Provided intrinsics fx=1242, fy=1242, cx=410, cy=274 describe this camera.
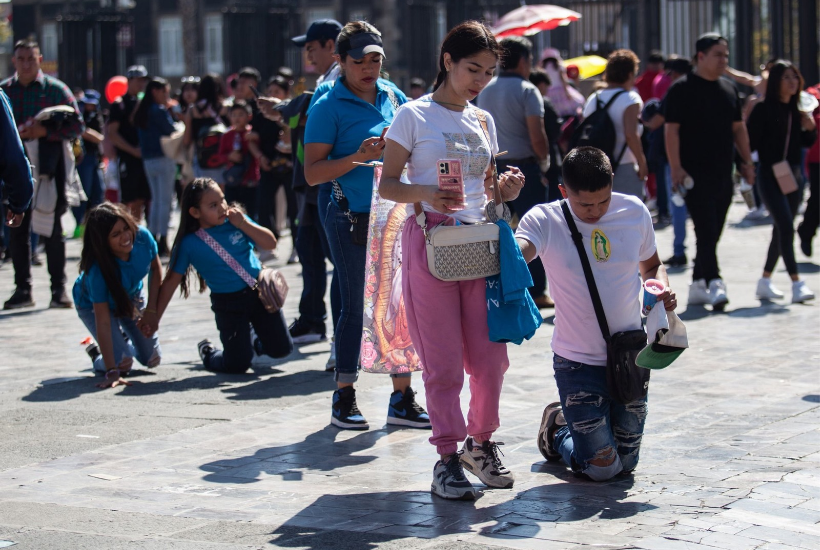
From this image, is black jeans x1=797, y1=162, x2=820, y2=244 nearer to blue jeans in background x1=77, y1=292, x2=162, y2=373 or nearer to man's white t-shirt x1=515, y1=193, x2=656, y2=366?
blue jeans in background x1=77, y1=292, x2=162, y2=373

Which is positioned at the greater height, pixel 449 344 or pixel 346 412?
pixel 449 344

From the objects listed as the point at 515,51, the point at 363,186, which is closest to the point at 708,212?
the point at 515,51

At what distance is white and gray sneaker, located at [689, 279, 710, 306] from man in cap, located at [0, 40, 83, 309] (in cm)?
508

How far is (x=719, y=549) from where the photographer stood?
387cm

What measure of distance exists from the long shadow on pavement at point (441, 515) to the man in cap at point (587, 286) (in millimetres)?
212

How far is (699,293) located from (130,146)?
697cm

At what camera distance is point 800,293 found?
9.55 meters

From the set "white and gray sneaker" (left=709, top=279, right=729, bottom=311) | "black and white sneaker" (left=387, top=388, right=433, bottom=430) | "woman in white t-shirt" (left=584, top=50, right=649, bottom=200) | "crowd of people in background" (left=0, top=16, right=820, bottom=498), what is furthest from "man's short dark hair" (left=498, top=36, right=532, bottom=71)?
"black and white sneaker" (left=387, top=388, right=433, bottom=430)

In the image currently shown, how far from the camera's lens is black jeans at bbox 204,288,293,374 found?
7.32m

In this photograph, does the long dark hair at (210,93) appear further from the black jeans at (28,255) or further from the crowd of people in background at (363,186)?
the black jeans at (28,255)

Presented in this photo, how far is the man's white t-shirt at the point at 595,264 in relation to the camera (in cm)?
486

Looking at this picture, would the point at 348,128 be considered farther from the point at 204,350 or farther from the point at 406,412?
the point at 204,350

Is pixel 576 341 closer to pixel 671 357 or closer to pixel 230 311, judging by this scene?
pixel 671 357

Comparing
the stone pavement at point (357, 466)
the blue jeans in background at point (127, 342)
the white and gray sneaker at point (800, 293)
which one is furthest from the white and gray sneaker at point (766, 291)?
the blue jeans in background at point (127, 342)
